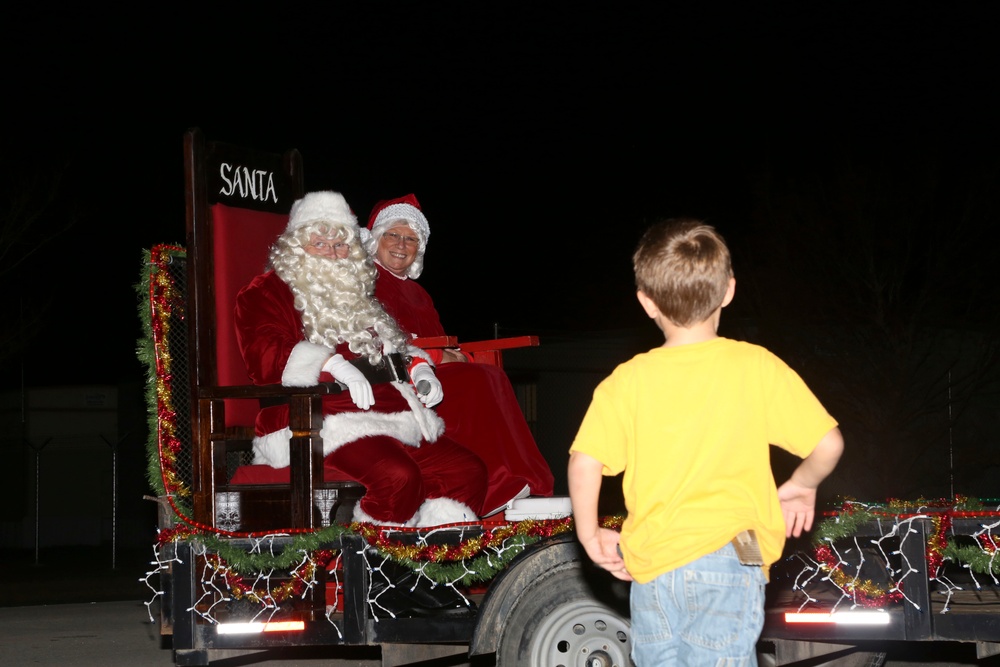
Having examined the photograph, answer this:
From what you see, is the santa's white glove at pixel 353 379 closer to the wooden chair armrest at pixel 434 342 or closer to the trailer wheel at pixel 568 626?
the wooden chair armrest at pixel 434 342

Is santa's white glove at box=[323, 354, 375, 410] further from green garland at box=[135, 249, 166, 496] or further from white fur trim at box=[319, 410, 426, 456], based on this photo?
green garland at box=[135, 249, 166, 496]

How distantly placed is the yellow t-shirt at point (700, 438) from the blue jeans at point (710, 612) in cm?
4

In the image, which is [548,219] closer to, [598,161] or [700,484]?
[598,161]

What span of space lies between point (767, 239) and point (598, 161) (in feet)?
31.9

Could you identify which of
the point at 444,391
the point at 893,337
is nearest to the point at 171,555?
the point at 444,391

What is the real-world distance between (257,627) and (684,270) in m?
2.26

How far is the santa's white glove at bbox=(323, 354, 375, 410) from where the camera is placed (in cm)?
468

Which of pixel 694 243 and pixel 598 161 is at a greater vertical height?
pixel 598 161

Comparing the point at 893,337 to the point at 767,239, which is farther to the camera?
the point at 767,239

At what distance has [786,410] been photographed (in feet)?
8.38

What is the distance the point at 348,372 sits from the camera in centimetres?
476

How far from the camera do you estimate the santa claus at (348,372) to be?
4.67 metres

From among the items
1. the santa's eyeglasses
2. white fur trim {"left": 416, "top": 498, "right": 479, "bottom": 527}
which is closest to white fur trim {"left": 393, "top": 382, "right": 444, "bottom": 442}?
white fur trim {"left": 416, "top": 498, "right": 479, "bottom": 527}

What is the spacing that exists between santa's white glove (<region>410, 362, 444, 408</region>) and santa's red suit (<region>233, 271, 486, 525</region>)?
0.15ft
